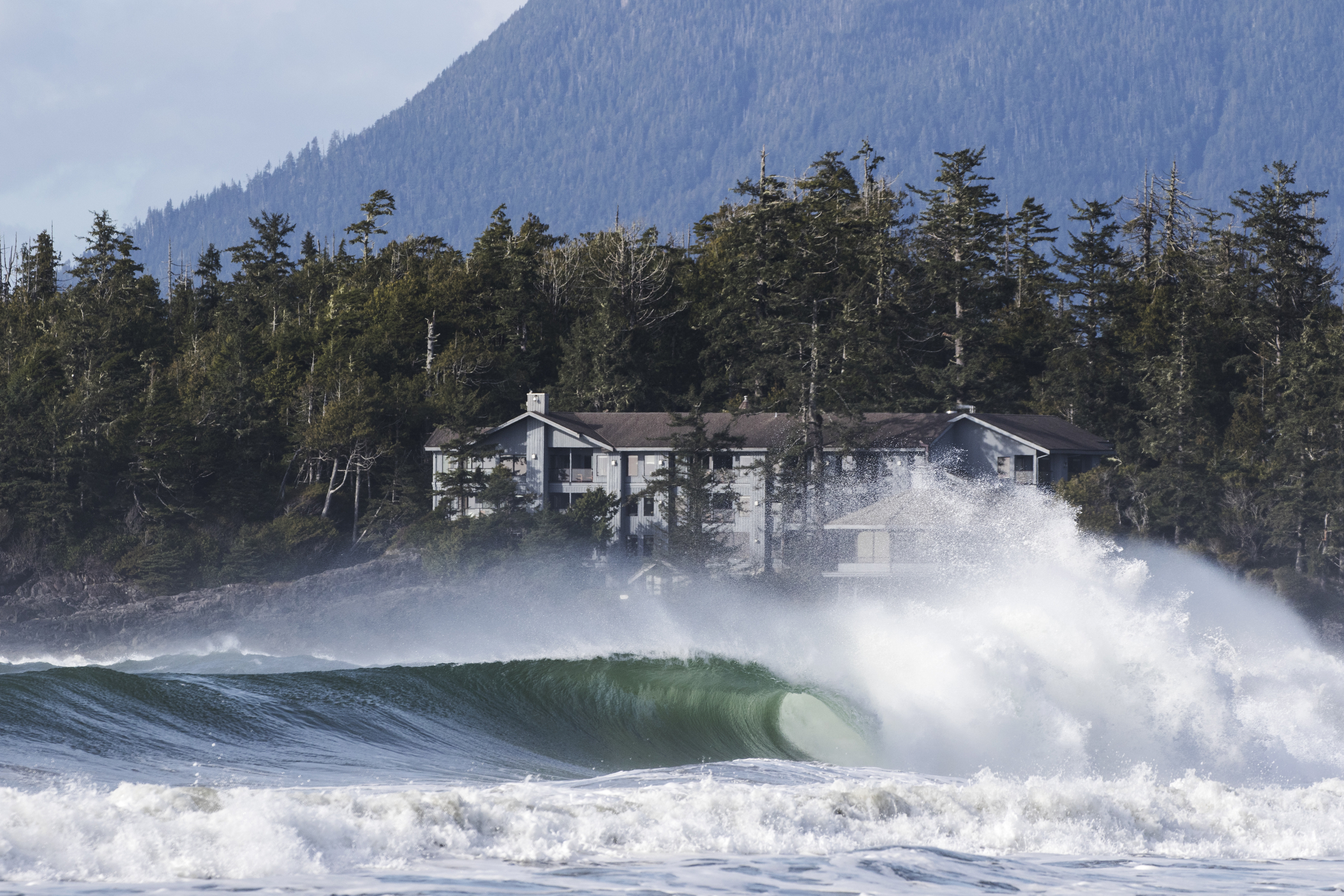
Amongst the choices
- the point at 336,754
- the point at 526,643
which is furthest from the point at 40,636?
the point at 336,754

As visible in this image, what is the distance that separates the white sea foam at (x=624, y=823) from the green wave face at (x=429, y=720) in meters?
3.58

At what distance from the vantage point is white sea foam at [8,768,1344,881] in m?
9.81

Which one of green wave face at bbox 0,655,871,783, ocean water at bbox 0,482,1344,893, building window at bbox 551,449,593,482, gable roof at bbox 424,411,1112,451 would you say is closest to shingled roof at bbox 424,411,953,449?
gable roof at bbox 424,411,1112,451

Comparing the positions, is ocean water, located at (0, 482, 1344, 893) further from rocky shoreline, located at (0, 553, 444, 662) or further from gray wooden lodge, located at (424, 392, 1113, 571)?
rocky shoreline, located at (0, 553, 444, 662)

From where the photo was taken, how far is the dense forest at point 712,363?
205 feet

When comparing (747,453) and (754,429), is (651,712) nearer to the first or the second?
(747,453)

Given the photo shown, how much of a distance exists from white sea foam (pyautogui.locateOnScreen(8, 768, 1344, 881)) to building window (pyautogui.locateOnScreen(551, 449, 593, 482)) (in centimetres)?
4813

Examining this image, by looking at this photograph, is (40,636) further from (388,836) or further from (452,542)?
(388,836)

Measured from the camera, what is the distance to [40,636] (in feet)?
196

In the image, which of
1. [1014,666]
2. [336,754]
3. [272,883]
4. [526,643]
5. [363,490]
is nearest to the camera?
[272,883]

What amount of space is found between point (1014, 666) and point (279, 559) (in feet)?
156

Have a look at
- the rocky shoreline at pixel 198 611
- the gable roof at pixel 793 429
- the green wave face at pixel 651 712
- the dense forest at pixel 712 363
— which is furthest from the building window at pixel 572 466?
the green wave face at pixel 651 712

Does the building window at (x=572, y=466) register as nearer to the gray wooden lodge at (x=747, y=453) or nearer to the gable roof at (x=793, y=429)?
the gray wooden lodge at (x=747, y=453)

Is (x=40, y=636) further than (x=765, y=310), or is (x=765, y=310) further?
(x=765, y=310)
